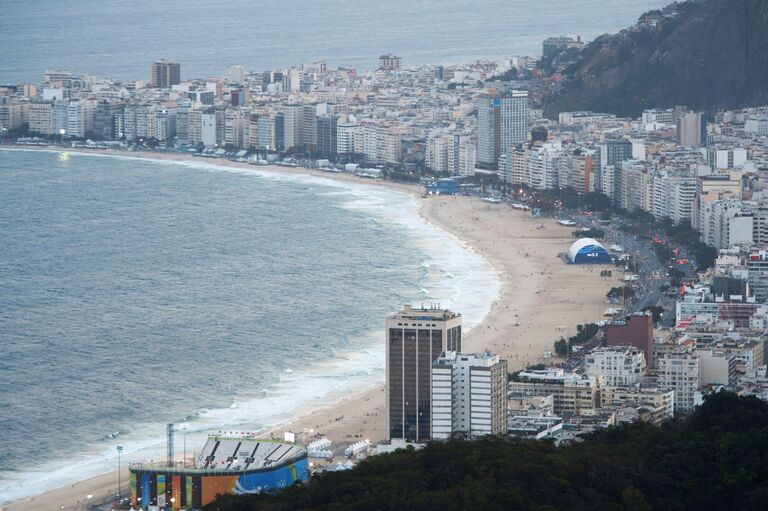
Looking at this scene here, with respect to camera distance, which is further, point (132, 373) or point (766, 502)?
point (132, 373)

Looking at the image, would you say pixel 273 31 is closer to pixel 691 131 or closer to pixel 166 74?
pixel 166 74

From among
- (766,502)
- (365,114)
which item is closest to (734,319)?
(766,502)

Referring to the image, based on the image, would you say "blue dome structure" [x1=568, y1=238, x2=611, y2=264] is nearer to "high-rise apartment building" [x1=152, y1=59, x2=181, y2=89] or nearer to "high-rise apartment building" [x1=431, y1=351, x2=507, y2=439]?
"high-rise apartment building" [x1=431, y1=351, x2=507, y2=439]

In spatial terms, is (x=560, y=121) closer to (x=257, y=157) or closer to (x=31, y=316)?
(x=257, y=157)

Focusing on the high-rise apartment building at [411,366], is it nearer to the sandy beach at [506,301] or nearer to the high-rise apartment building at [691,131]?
the sandy beach at [506,301]

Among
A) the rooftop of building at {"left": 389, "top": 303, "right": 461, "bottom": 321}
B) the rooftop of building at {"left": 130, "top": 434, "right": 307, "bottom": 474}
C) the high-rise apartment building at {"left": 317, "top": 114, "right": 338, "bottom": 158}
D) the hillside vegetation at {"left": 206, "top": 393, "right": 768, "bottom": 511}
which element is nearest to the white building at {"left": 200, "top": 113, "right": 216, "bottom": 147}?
the high-rise apartment building at {"left": 317, "top": 114, "right": 338, "bottom": 158}

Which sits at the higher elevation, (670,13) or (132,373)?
(670,13)

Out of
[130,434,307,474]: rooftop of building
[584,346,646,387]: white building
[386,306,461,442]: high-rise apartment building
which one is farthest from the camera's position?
[584,346,646,387]: white building
